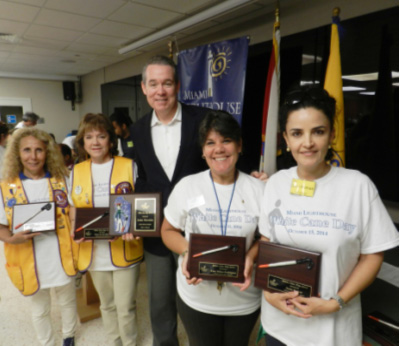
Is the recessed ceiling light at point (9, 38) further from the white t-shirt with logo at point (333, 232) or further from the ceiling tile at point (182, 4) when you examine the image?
the white t-shirt with logo at point (333, 232)

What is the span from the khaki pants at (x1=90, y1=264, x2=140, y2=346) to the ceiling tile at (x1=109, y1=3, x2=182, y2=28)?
8.93 feet

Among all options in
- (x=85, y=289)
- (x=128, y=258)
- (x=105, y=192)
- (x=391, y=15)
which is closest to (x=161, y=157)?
(x=105, y=192)

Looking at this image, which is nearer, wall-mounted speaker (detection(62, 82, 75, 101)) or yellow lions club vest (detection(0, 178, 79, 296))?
yellow lions club vest (detection(0, 178, 79, 296))

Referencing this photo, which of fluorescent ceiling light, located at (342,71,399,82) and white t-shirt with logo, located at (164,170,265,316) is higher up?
fluorescent ceiling light, located at (342,71,399,82)

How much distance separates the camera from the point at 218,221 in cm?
119

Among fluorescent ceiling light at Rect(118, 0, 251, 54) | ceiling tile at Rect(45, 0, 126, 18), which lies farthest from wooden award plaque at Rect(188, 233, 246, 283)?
ceiling tile at Rect(45, 0, 126, 18)

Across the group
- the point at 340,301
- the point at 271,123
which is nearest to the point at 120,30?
the point at 271,123

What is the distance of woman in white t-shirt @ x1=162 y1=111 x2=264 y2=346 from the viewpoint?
118 cm

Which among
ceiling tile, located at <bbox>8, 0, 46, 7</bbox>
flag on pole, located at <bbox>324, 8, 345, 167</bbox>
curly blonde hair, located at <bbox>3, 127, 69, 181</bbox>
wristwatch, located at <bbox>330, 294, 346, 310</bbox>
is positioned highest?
ceiling tile, located at <bbox>8, 0, 46, 7</bbox>

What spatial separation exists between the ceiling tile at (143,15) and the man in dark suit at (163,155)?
2.00 m

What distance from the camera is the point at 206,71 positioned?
2924 millimetres

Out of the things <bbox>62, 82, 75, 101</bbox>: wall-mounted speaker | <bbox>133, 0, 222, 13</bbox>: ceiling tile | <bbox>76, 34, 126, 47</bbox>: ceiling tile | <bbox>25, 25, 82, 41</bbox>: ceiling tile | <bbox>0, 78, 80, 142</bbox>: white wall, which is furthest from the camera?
<bbox>62, 82, 75, 101</bbox>: wall-mounted speaker

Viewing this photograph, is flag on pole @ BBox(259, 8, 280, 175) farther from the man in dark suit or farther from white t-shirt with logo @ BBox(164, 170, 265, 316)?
white t-shirt with logo @ BBox(164, 170, 265, 316)

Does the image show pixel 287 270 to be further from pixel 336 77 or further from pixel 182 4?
pixel 182 4
